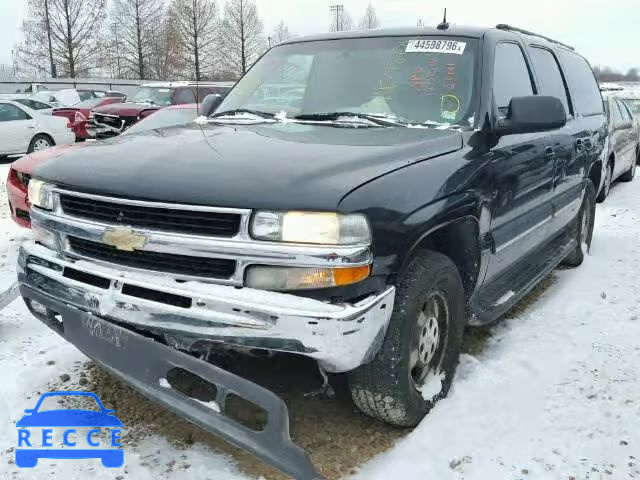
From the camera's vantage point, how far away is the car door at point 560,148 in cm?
426

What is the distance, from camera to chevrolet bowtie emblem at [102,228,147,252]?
2.50 m

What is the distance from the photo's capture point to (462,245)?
10.3ft

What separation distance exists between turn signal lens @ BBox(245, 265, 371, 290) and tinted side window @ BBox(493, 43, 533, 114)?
5.67ft

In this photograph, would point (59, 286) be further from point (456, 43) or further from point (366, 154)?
point (456, 43)

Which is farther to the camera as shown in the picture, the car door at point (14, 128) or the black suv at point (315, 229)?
the car door at point (14, 128)

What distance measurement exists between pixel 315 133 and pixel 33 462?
1995 millimetres

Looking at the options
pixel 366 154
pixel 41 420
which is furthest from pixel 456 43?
pixel 41 420

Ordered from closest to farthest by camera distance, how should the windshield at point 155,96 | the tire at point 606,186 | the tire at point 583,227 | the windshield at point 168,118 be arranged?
the tire at point 583,227 → the windshield at point 168,118 → the tire at point 606,186 → the windshield at point 155,96

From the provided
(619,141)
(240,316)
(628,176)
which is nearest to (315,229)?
(240,316)

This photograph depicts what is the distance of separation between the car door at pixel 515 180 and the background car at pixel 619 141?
5427 millimetres

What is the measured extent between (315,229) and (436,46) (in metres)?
1.86

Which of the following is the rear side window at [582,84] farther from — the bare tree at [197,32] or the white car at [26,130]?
the bare tree at [197,32]

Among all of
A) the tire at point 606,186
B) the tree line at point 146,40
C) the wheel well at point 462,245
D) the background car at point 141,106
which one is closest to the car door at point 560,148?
the wheel well at point 462,245

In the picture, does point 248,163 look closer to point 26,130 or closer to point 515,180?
point 515,180
